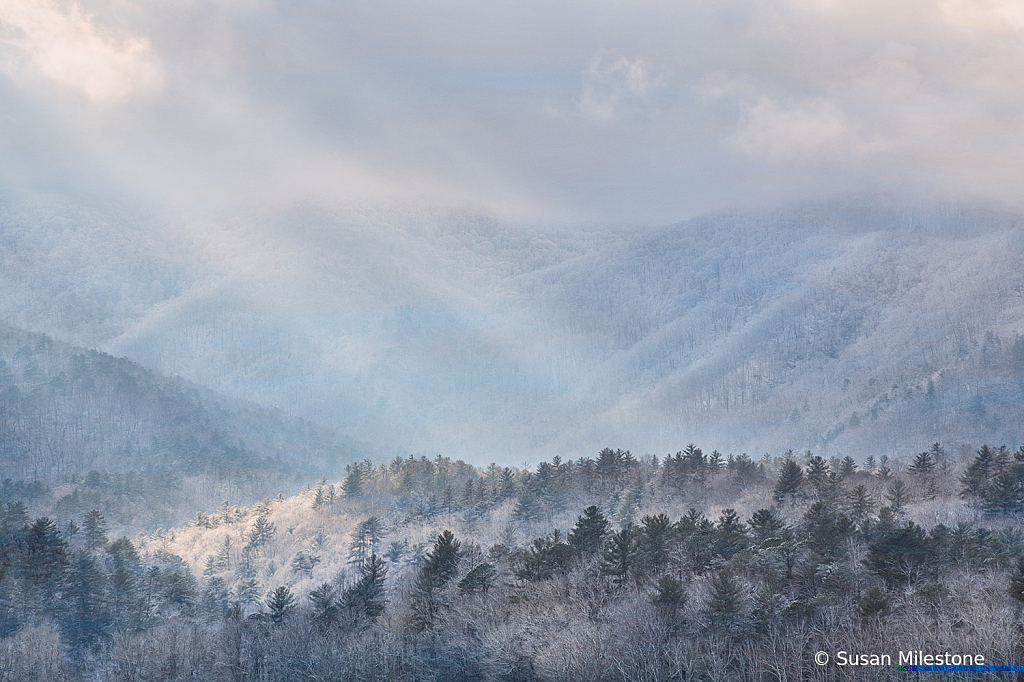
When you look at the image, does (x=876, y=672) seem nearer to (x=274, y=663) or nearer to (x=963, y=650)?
(x=963, y=650)

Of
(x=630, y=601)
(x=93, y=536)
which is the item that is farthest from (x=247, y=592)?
(x=630, y=601)

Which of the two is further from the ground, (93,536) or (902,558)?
(93,536)

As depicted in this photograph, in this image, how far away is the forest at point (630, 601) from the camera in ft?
131

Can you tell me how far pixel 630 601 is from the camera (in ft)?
169

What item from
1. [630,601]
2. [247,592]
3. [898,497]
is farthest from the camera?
[247,592]

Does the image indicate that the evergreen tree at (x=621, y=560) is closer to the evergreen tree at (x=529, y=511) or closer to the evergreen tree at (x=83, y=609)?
the evergreen tree at (x=529, y=511)

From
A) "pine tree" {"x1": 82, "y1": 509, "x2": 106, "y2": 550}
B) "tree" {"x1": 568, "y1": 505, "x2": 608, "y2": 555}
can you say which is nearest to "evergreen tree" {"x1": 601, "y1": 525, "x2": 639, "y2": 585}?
"tree" {"x1": 568, "y1": 505, "x2": 608, "y2": 555}

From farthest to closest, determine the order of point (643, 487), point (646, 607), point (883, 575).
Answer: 1. point (643, 487)
2. point (646, 607)
3. point (883, 575)

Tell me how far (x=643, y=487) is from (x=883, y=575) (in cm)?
6068

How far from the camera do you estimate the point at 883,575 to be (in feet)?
149

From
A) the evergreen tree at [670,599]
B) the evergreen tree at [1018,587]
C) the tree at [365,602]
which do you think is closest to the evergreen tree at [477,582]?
the tree at [365,602]

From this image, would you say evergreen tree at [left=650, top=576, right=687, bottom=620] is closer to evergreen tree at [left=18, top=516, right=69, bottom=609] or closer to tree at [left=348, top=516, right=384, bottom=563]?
evergreen tree at [left=18, top=516, right=69, bottom=609]

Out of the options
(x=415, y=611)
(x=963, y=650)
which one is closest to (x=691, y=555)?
(x=415, y=611)

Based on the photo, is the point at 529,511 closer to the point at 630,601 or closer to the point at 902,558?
the point at 630,601
